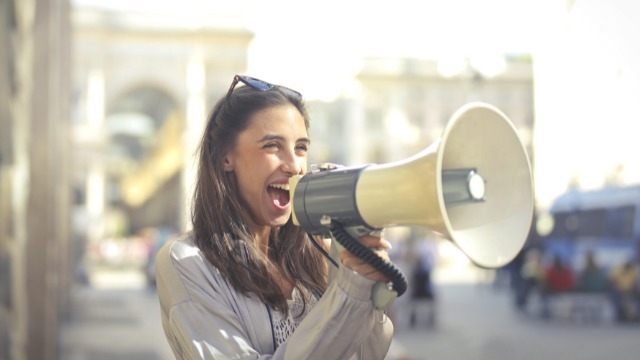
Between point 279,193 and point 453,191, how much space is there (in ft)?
1.22

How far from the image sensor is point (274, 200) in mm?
1664

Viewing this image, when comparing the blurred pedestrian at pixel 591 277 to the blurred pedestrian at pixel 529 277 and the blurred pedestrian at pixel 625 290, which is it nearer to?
the blurred pedestrian at pixel 625 290

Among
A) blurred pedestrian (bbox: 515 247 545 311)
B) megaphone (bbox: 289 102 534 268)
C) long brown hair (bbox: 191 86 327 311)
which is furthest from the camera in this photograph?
blurred pedestrian (bbox: 515 247 545 311)

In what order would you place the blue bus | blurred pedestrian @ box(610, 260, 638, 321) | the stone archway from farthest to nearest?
the stone archway
blurred pedestrian @ box(610, 260, 638, 321)
the blue bus

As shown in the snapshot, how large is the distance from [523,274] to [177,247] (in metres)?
11.1

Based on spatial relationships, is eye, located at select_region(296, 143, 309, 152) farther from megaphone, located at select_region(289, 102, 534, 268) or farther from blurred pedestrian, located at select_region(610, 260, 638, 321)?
blurred pedestrian, located at select_region(610, 260, 638, 321)

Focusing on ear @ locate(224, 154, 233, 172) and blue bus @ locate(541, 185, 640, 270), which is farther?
blue bus @ locate(541, 185, 640, 270)

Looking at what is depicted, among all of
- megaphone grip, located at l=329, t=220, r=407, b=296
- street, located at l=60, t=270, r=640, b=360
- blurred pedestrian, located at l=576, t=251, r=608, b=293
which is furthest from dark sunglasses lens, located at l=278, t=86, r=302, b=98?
blurred pedestrian, located at l=576, t=251, r=608, b=293

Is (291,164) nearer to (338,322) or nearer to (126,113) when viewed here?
(338,322)

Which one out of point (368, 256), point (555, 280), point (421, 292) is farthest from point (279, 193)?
point (421, 292)

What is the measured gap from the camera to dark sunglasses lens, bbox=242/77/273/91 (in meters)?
1.71

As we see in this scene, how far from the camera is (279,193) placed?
1.67 metres

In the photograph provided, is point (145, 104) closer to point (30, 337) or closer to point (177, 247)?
point (30, 337)

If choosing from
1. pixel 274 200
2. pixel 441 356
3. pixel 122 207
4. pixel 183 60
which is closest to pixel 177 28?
pixel 183 60
